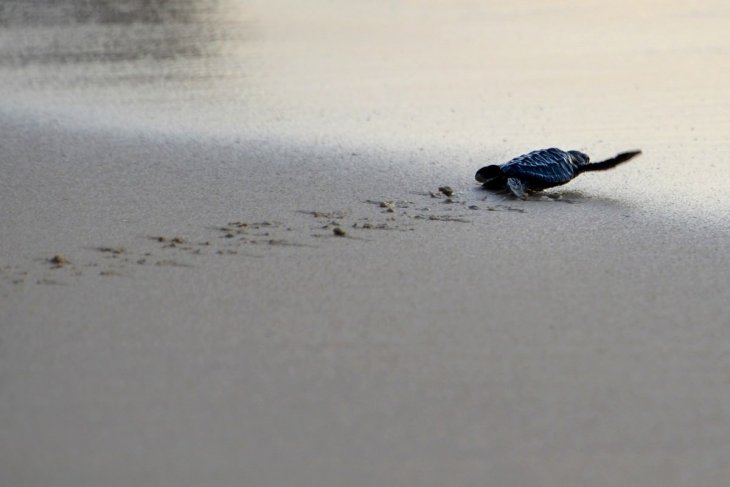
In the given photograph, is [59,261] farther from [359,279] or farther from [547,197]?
[547,197]

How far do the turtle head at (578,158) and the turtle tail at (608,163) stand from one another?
0.06ft

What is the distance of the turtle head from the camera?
414 centimetres

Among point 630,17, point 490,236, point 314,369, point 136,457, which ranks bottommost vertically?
point 136,457

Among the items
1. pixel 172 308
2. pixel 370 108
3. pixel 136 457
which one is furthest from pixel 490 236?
pixel 370 108

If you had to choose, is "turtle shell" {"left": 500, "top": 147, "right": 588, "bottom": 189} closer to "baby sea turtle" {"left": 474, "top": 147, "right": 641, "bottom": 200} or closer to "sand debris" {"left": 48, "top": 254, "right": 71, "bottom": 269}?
"baby sea turtle" {"left": 474, "top": 147, "right": 641, "bottom": 200}

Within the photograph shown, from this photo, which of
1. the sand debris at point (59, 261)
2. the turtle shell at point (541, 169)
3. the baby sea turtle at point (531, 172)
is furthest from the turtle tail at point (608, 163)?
the sand debris at point (59, 261)

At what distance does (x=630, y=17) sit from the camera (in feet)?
26.9

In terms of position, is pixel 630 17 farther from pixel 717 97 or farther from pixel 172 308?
pixel 172 308

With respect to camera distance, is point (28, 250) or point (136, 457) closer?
point (136, 457)

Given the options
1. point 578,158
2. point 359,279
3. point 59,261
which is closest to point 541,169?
point 578,158

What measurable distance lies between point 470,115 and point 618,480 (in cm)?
350

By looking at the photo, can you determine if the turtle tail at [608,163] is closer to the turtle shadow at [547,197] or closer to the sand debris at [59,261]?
the turtle shadow at [547,197]

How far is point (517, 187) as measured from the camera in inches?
155

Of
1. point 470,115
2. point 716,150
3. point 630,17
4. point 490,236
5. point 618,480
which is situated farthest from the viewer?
point 630,17
